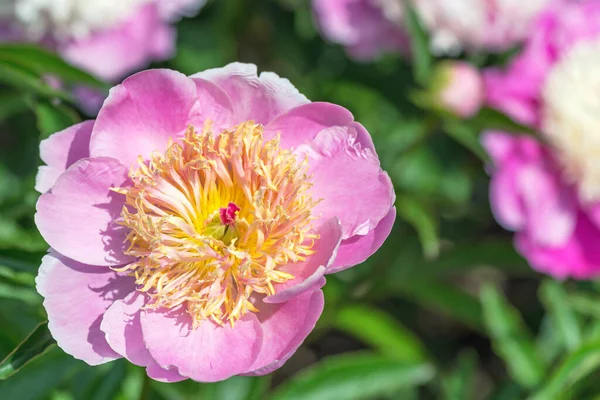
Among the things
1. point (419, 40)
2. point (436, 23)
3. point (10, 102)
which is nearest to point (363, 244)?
point (419, 40)

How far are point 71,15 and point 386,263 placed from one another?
95 cm

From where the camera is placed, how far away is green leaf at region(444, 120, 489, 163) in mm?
1497

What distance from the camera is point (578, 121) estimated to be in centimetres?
155

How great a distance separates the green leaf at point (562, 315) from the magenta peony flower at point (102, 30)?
42.7 inches

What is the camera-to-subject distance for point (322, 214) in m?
0.98

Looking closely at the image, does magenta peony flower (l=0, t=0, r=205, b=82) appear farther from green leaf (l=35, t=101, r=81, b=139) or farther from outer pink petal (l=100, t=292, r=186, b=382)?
outer pink petal (l=100, t=292, r=186, b=382)

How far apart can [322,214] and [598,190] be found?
836mm

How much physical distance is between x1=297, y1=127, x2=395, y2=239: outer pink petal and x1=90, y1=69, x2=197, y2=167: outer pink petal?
0.17 meters

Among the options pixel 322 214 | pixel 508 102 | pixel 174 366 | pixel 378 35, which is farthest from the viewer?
pixel 378 35

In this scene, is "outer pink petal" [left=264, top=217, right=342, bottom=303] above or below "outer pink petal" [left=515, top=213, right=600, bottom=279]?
above

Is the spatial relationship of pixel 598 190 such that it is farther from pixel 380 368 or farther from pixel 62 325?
pixel 62 325

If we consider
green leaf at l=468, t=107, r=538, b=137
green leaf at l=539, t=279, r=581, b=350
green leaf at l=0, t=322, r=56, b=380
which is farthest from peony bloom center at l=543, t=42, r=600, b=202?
green leaf at l=0, t=322, r=56, b=380

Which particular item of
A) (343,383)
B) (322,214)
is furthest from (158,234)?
(343,383)

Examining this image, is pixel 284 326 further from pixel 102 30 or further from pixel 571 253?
pixel 102 30
